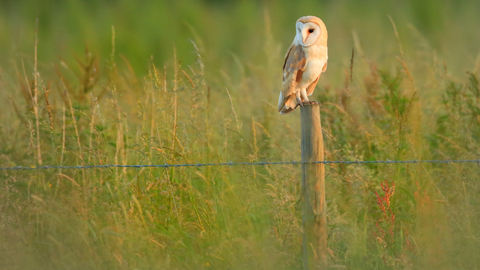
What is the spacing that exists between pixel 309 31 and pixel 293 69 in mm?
263

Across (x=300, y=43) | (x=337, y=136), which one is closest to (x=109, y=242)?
(x=300, y=43)

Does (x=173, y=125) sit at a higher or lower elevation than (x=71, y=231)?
higher

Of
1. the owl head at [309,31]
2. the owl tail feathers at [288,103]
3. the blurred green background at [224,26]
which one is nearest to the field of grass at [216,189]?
the owl tail feathers at [288,103]

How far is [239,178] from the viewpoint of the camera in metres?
3.62

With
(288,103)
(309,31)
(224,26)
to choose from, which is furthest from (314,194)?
(224,26)

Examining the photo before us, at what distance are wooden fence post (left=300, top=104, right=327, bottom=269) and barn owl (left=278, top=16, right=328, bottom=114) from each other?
40cm

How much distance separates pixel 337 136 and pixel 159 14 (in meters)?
8.19

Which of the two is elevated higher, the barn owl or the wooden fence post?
the barn owl

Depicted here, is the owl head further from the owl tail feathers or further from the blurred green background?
the blurred green background

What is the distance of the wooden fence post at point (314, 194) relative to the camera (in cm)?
255

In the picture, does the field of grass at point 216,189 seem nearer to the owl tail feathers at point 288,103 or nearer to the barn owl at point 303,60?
the owl tail feathers at point 288,103

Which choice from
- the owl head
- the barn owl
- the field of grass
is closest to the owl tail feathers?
the barn owl

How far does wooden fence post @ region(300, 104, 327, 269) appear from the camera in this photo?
8.37ft

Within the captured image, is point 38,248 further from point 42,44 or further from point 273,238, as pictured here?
point 42,44
